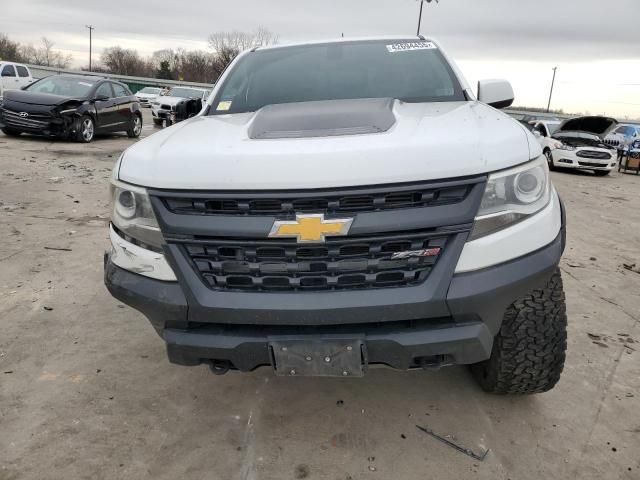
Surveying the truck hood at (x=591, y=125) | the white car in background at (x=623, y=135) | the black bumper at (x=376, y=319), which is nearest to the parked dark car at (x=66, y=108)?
the black bumper at (x=376, y=319)

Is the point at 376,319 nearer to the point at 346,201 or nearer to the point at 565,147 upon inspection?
the point at 346,201

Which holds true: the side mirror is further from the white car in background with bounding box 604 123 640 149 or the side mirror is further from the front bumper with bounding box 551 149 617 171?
the white car in background with bounding box 604 123 640 149

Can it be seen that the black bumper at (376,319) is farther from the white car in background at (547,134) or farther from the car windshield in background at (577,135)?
the car windshield in background at (577,135)

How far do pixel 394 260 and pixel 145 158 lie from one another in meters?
1.07

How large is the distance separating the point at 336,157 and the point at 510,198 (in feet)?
2.17

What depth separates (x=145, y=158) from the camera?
6.84ft

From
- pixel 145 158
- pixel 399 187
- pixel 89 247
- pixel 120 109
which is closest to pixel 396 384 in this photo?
pixel 399 187

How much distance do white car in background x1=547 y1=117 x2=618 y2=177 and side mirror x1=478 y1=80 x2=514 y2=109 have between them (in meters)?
12.1

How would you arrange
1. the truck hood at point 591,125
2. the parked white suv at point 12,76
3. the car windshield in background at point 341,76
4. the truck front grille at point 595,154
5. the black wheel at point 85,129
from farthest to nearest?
the parked white suv at point 12,76 → the truck hood at point 591,125 → the truck front grille at point 595,154 → the black wheel at point 85,129 → the car windshield in background at point 341,76

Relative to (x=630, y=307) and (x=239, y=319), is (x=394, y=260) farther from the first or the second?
(x=630, y=307)

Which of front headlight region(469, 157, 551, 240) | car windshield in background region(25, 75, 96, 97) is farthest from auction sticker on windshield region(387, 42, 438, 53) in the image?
car windshield in background region(25, 75, 96, 97)

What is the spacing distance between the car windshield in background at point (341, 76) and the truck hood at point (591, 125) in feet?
42.2

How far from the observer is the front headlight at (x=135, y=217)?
6.55 feet

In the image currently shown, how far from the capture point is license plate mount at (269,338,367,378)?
188 cm
